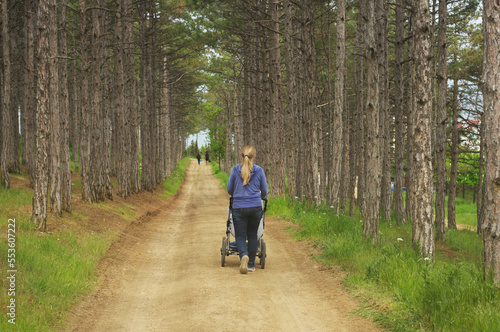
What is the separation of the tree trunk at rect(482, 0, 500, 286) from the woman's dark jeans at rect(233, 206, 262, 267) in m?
3.57

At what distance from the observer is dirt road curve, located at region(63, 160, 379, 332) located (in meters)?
5.23

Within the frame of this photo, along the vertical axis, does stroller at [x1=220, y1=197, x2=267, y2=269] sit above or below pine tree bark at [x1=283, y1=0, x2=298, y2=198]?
below

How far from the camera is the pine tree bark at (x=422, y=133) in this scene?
25.3 ft

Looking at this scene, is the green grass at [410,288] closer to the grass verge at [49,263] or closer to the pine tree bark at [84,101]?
the grass verge at [49,263]

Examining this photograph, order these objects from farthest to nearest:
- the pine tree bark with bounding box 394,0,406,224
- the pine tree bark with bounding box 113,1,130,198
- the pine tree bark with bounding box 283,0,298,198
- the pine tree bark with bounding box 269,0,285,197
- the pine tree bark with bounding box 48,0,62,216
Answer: the pine tree bark with bounding box 269,0,285,197
the pine tree bark with bounding box 113,1,130,198
the pine tree bark with bounding box 283,0,298,198
the pine tree bark with bounding box 394,0,406,224
the pine tree bark with bounding box 48,0,62,216

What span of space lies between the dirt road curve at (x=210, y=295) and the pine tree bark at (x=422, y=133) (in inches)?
75.1

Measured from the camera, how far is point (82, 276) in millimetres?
6980

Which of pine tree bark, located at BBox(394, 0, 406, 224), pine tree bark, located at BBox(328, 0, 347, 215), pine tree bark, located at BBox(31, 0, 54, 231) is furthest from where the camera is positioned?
pine tree bark, located at BBox(394, 0, 406, 224)

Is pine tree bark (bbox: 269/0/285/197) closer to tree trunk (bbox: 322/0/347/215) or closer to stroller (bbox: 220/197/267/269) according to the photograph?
tree trunk (bbox: 322/0/347/215)

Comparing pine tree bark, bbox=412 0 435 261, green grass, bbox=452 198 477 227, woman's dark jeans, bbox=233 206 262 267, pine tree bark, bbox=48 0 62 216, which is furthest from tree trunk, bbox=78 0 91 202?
green grass, bbox=452 198 477 227

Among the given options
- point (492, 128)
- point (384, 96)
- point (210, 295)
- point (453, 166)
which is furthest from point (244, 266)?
point (453, 166)

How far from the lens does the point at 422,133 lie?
780 centimetres

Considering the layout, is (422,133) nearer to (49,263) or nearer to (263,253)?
(263,253)

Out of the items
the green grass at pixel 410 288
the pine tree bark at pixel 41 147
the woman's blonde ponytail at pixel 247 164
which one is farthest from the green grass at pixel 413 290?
the pine tree bark at pixel 41 147
